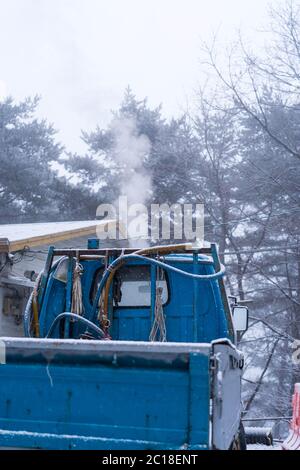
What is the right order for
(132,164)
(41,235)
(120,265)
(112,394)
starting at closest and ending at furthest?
(112,394) < (120,265) < (41,235) < (132,164)

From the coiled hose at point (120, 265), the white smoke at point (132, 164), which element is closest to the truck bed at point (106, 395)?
the coiled hose at point (120, 265)

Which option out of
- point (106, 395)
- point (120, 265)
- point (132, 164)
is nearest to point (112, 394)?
point (106, 395)

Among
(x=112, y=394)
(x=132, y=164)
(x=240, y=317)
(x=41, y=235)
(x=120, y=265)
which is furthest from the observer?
(x=132, y=164)

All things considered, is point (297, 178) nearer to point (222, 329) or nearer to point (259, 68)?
point (259, 68)

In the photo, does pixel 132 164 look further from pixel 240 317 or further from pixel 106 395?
pixel 106 395

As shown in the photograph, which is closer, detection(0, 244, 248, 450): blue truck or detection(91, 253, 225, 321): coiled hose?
detection(0, 244, 248, 450): blue truck

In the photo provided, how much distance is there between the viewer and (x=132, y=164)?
2278cm

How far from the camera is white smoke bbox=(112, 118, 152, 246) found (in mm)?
21909

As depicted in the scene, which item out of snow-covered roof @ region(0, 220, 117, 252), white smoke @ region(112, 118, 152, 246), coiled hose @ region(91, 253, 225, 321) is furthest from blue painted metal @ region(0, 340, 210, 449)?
white smoke @ region(112, 118, 152, 246)

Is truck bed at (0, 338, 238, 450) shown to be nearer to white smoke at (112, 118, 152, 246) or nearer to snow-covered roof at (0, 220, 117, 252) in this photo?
snow-covered roof at (0, 220, 117, 252)
